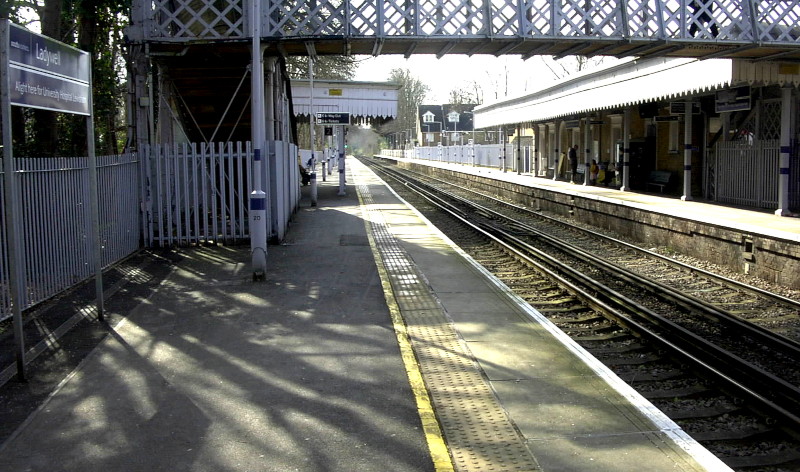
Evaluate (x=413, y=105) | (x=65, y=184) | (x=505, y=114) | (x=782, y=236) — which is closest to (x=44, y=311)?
(x=65, y=184)

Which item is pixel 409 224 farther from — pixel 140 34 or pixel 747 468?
pixel 747 468

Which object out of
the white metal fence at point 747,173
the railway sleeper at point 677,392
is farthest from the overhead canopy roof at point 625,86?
the railway sleeper at point 677,392

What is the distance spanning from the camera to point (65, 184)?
9.48 m

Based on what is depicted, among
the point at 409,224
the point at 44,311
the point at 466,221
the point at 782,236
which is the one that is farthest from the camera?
the point at 466,221

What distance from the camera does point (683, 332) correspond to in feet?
26.3

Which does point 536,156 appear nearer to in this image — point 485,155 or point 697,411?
point 485,155

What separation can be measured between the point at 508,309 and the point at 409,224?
→ 9.87 meters

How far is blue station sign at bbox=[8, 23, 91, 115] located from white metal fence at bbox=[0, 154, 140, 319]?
1.36 m

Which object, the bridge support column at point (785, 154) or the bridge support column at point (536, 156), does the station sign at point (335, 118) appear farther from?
the bridge support column at point (536, 156)

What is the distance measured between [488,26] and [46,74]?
338 inches

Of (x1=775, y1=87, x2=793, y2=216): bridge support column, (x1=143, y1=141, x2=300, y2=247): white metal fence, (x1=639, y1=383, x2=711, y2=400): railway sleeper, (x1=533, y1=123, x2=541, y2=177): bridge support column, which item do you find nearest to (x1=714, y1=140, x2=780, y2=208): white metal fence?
(x1=775, y1=87, x2=793, y2=216): bridge support column

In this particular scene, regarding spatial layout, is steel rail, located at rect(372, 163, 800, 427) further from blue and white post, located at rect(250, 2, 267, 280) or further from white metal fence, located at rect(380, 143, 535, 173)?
white metal fence, located at rect(380, 143, 535, 173)

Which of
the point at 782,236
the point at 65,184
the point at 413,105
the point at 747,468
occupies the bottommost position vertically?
the point at 747,468

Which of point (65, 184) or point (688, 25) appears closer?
point (65, 184)
